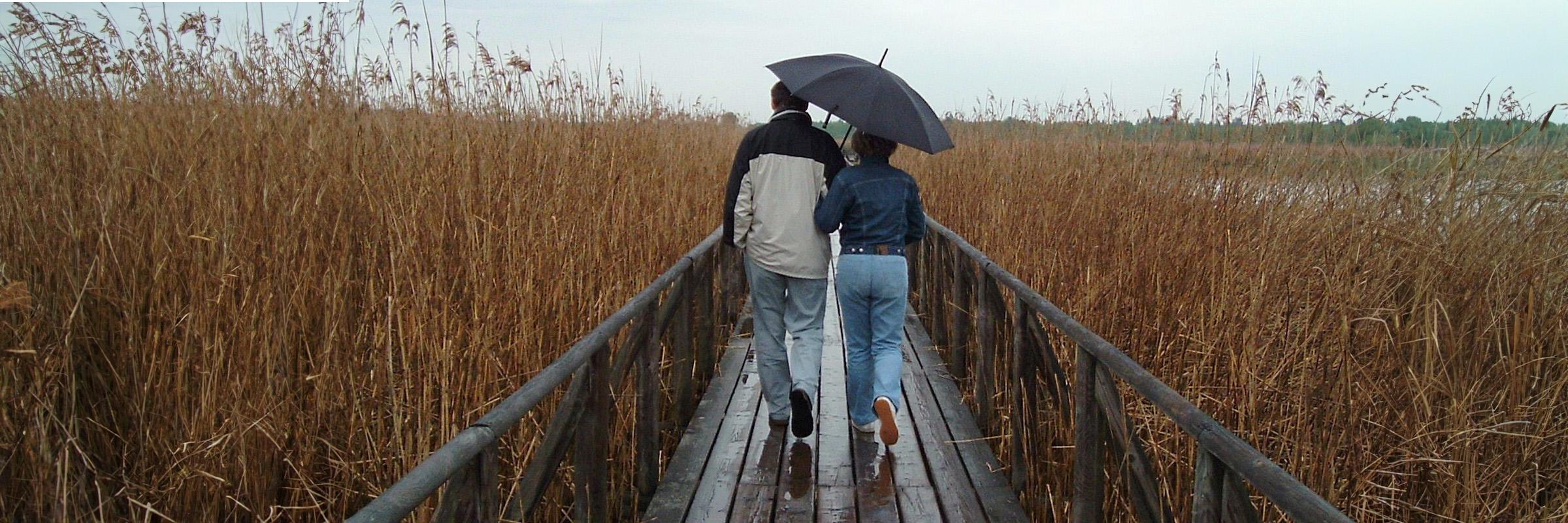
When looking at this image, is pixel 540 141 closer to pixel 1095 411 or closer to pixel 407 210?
pixel 407 210

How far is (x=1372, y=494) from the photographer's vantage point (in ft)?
10.0

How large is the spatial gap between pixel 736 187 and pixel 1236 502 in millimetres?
2231

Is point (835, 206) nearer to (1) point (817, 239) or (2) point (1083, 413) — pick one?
(1) point (817, 239)

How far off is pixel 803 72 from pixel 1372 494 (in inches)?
83.7

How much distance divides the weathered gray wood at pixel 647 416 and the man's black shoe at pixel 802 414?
649 mm

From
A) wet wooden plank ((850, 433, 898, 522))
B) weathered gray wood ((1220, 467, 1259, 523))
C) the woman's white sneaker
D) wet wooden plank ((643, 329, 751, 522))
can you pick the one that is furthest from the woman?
weathered gray wood ((1220, 467, 1259, 523))

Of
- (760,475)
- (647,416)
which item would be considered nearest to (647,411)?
(647,416)

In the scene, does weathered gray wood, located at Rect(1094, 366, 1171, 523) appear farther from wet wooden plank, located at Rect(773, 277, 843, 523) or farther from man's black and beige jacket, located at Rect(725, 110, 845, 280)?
man's black and beige jacket, located at Rect(725, 110, 845, 280)

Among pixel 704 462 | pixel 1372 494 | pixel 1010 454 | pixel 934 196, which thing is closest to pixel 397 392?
pixel 704 462

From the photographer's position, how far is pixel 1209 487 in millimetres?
2016

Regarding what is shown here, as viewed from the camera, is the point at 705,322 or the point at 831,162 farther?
the point at 705,322

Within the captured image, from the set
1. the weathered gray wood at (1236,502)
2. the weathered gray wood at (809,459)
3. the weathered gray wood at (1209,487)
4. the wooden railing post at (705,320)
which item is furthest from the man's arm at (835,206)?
the weathered gray wood at (1236,502)

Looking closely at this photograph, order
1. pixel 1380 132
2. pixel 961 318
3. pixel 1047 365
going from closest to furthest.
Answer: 1. pixel 1047 365
2. pixel 1380 132
3. pixel 961 318

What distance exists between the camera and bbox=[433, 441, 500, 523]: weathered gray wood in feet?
5.64
